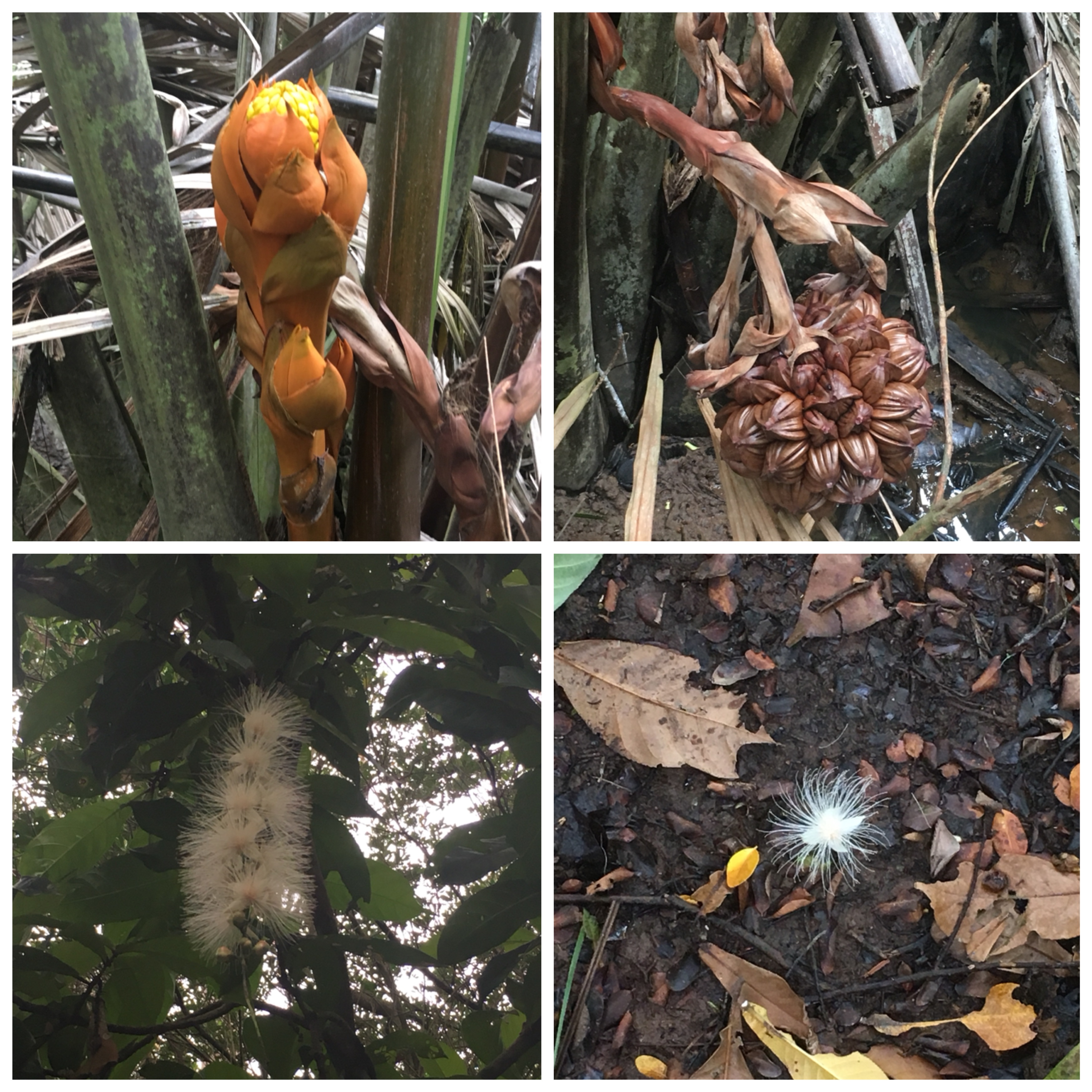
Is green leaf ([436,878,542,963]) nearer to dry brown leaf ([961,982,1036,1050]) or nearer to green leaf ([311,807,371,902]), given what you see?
green leaf ([311,807,371,902])

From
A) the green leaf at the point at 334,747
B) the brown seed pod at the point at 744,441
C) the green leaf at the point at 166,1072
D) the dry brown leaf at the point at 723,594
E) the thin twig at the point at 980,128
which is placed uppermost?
the thin twig at the point at 980,128

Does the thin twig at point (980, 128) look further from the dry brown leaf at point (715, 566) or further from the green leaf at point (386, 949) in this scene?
the green leaf at point (386, 949)

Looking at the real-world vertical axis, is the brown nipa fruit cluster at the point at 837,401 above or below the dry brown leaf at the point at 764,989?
above

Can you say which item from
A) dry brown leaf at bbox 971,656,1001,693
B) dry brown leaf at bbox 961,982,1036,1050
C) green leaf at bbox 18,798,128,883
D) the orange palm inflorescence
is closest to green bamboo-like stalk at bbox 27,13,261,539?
the orange palm inflorescence

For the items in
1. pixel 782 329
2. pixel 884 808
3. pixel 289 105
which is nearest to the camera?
pixel 289 105

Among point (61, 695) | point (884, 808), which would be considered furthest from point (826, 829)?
point (61, 695)

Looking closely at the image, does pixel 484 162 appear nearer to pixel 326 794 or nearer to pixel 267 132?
pixel 267 132

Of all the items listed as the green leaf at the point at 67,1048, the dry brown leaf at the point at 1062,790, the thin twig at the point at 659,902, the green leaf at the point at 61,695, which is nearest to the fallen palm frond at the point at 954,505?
the dry brown leaf at the point at 1062,790

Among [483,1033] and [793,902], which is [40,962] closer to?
[483,1033]
